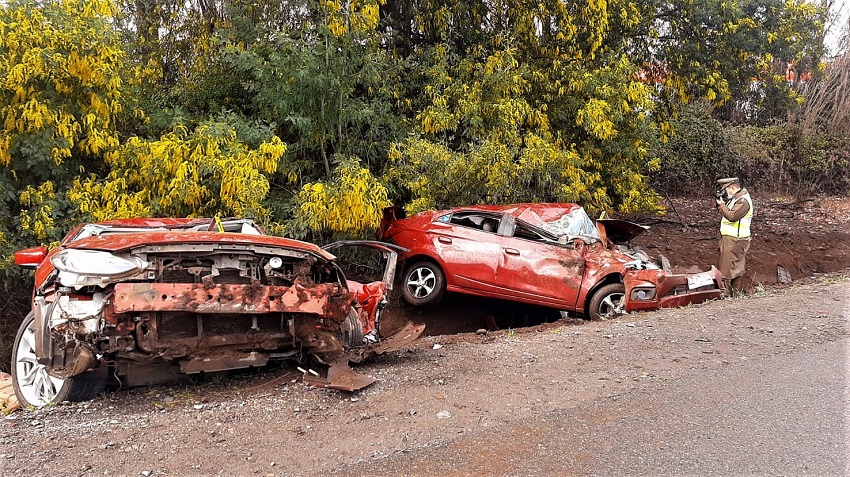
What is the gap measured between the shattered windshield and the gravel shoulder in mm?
2085

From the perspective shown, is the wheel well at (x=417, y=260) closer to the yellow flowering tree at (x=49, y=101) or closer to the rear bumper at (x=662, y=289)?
the rear bumper at (x=662, y=289)

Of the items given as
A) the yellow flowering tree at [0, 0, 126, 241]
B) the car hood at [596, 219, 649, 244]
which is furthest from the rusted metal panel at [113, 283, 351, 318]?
the car hood at [596, 219, 649, 244]

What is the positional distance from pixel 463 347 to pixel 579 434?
8.50 feet

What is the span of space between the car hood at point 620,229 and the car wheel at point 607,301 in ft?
4.03

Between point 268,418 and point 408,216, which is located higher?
point 408,216

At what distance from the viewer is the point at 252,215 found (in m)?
8.98

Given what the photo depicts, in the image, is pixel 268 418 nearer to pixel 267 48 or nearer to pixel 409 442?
pixel 409 442

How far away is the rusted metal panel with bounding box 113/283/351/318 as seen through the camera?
4.43 metres

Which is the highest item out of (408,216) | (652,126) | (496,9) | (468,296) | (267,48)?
(496,9)

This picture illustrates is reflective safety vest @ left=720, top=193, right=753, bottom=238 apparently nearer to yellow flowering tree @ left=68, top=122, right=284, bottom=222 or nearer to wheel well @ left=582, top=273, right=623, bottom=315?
wheel well @ left=582, top=273, right=623, bottom=315

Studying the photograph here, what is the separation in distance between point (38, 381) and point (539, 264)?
5764 millimetres

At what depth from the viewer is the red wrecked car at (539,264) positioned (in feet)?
27.7

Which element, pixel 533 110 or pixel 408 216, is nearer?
pixel 408 216

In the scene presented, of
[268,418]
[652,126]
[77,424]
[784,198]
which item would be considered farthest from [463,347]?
[784,198]
